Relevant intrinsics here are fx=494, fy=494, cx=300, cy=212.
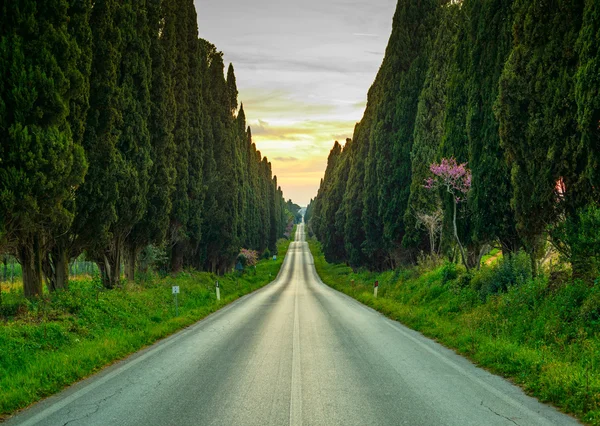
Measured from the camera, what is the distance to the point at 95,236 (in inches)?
589

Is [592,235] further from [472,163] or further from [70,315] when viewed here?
[70,315]

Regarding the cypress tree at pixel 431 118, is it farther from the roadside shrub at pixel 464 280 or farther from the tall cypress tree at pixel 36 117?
the tall cypress tree at pixel 36 117

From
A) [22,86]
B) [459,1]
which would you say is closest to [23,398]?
[22,86]

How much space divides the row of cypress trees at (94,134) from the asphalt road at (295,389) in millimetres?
4474

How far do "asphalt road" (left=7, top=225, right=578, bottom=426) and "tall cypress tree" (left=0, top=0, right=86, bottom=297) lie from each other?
4.11m

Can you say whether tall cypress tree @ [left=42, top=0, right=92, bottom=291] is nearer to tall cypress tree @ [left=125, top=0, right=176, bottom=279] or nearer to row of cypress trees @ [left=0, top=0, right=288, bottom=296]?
row of cypress trees @ [left=0, top=0, right=288, bottom=296]

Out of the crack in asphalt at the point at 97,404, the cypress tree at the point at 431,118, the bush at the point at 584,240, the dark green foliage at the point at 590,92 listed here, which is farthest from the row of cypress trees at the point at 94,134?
the cypress tree at the point at 431,118

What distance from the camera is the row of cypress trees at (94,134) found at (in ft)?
34.7

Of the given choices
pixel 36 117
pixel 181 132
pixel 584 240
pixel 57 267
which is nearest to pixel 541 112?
pixel 584 240

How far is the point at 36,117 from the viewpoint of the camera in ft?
35.7

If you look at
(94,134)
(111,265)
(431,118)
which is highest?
(431,118)

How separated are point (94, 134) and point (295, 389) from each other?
440 inches

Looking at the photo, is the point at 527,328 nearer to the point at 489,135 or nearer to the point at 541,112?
the point at 541,112

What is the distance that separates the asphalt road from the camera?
18.7 feet
